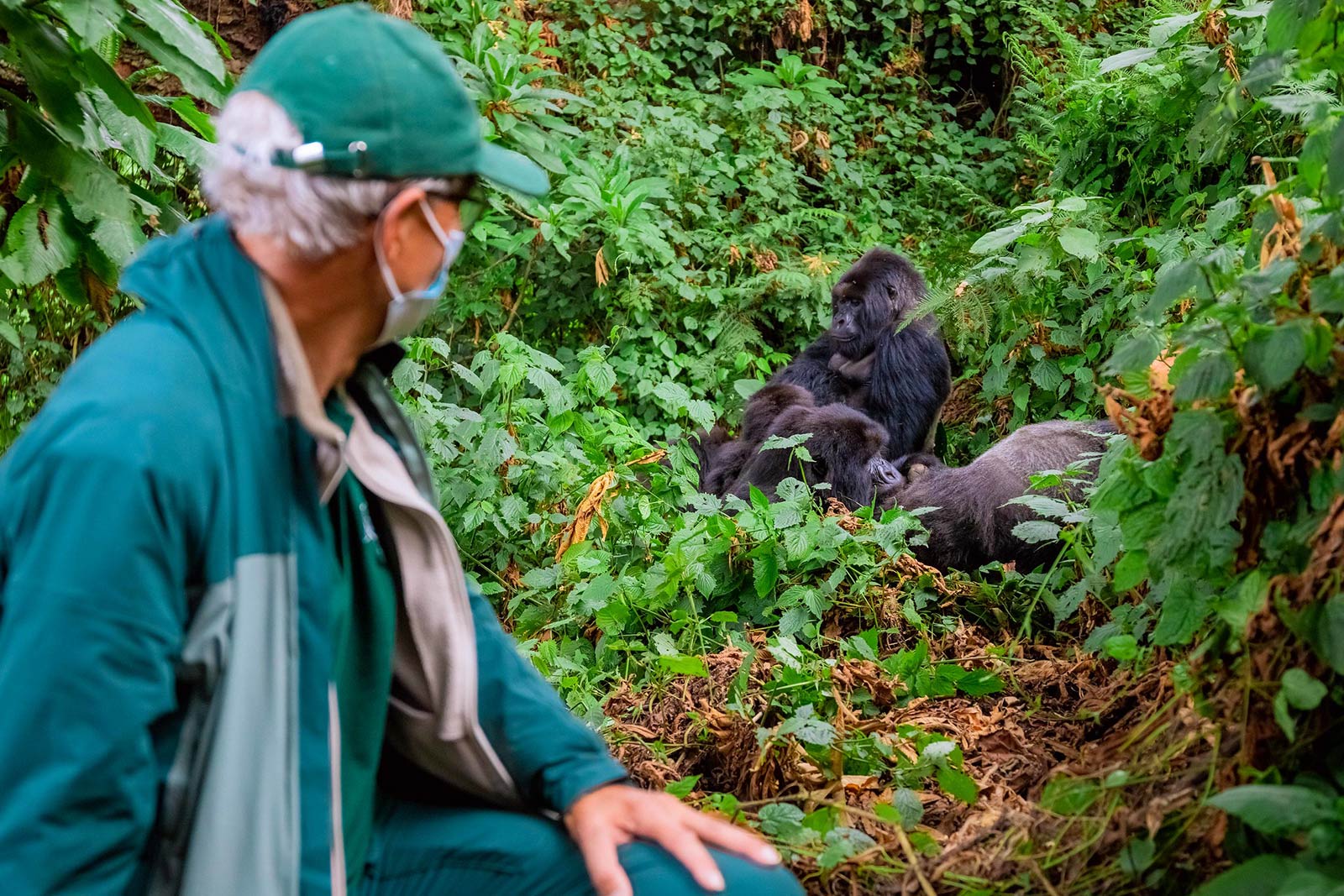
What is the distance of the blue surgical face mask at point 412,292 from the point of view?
1.35 metres

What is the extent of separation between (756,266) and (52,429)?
5.53 metres

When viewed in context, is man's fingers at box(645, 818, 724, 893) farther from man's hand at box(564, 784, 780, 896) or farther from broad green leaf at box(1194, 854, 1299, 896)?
broad green leaf at box(1194, 854, 1299, 896)

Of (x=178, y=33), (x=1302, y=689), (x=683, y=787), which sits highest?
(x=178, y=33)

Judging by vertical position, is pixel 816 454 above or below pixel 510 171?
below

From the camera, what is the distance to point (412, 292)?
4.55 feet

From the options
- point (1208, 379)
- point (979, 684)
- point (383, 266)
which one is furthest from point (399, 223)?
point (979, 684)

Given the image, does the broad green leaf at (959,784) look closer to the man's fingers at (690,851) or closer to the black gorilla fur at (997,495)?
the man's fingers at (690,851)

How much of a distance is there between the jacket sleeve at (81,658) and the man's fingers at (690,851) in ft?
1.98

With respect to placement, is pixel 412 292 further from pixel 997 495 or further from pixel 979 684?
pixel 997 495

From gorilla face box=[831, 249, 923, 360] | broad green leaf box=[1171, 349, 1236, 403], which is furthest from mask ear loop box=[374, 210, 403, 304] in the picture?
gorilla face box=[831, 249, 923, 360]

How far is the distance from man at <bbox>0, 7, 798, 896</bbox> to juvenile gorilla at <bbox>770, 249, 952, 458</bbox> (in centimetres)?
399

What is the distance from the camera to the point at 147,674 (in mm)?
1161

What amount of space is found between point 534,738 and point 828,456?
3112 mm

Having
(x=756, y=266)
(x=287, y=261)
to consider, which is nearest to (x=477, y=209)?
(x=287, y=261)
